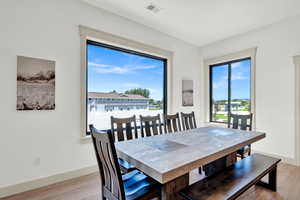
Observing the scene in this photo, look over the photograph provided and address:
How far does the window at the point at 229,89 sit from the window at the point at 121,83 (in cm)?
171

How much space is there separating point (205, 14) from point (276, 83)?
216cm

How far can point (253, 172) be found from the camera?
1892 mm

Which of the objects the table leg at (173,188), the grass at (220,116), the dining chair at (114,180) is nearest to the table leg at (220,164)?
the table leg at (173,188)

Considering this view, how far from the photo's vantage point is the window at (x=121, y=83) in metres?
3.11

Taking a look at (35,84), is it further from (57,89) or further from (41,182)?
(41,182)

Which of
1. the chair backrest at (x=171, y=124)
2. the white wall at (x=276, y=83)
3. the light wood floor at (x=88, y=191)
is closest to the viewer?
the light wood floor at (x=88, y=191)

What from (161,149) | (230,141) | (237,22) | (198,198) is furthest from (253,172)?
(237,22)

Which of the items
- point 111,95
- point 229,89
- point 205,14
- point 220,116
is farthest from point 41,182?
point 229,89

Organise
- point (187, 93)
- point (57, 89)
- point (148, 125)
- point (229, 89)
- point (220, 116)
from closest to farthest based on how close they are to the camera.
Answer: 1. point (57, 89)
2. point (148, 125)
3. point (229, 89)
4. point (187, 93)
5. point (220, 116)

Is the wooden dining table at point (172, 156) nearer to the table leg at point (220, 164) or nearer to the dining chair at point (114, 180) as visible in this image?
the dining chair at point (114, 180)

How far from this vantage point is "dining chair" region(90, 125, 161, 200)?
1240 millimetres

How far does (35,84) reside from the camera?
7.55 ft

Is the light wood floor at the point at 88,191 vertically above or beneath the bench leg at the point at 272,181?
beneath

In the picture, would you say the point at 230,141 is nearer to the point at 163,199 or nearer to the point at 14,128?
the point at 163,199
